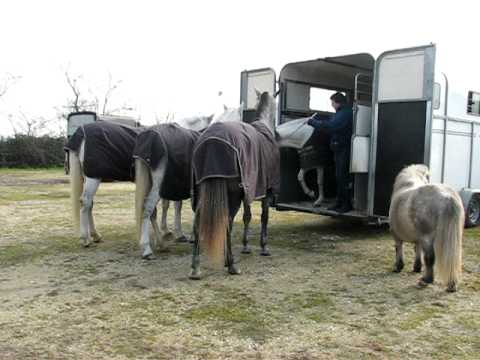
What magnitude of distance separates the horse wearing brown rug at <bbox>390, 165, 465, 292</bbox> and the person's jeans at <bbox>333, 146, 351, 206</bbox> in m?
2.12

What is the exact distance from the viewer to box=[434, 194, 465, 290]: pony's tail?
14.4 feet

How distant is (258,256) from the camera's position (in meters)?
6.15

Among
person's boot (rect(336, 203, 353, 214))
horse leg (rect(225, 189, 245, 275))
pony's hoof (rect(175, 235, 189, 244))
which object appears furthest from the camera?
person's boot (rect(336, 203, 353, 214))

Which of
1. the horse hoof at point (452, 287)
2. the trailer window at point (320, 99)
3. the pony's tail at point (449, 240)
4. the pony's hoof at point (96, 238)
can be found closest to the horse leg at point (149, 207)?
the pony's hoof at point (96, 238)

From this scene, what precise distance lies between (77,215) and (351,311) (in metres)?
4.12

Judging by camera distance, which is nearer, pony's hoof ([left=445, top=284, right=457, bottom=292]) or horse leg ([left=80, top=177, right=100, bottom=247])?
pony's hoof ([left=445, top=284, right=457, bottom=292])

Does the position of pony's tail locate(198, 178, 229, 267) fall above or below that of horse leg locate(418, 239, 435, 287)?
above

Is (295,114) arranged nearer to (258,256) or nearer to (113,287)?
(258,256)

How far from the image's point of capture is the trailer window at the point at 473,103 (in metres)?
7.78

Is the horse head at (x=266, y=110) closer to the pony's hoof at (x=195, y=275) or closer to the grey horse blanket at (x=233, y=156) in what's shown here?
the grey horse blanket at (x=233, y=156)

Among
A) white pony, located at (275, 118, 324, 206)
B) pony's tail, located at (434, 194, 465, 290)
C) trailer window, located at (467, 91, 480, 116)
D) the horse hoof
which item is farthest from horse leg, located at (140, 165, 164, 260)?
trailer window, located at (467, 91, 480, 116)

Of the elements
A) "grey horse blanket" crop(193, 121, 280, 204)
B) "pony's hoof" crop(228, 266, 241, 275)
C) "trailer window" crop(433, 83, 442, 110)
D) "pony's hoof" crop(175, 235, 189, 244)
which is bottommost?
"pony's hoof" crop(175, 235, 189, 244)

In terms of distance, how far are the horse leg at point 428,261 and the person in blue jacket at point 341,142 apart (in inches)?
98.6

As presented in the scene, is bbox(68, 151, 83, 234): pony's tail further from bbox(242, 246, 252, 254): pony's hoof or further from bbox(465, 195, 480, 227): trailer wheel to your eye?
bbox(465, 195, 480, 227): trailer wheel
